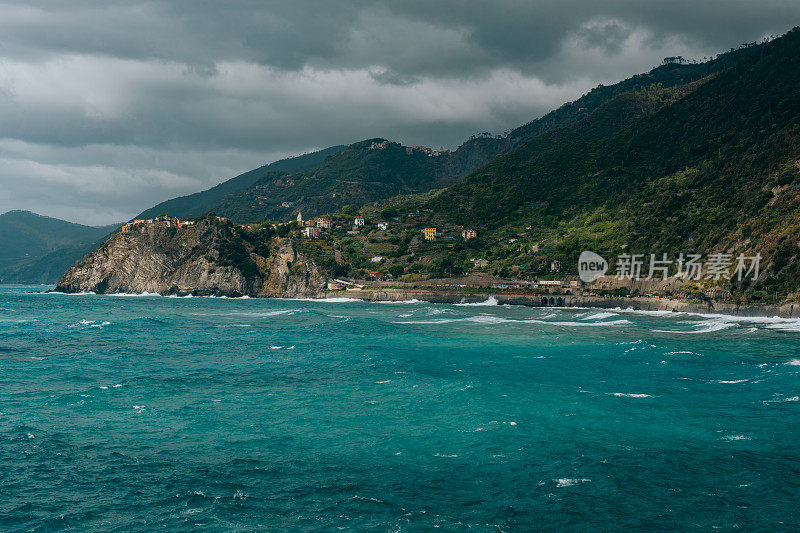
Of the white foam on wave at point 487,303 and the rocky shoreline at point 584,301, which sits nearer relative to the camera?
the rocky shoreline at point 584,301

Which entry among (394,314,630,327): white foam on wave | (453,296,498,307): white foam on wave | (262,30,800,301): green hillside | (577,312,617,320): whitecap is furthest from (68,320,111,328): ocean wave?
(262,30,800,301): green hillside

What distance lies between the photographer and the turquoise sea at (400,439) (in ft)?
65.2

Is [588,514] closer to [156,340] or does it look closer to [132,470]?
[132,470]

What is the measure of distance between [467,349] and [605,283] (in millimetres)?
90137

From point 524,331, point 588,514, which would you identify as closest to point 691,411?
→ point 588,514

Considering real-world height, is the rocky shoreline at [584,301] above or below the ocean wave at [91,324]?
above

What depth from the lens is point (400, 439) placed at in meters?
28.5

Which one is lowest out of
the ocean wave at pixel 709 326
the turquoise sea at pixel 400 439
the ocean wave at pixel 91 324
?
the ocean wave at pixel 91 324

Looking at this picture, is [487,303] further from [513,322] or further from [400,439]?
[400,439]

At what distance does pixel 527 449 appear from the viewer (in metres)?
26.9

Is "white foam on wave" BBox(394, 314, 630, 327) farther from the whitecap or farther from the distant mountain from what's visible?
the distant mountain

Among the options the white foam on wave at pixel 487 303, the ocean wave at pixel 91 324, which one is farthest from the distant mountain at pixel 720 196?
the ocean wave at pixel 91 324

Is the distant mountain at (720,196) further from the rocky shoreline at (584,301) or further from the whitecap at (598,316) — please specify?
the whitecap at (598,316)

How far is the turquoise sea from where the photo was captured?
19875mm
